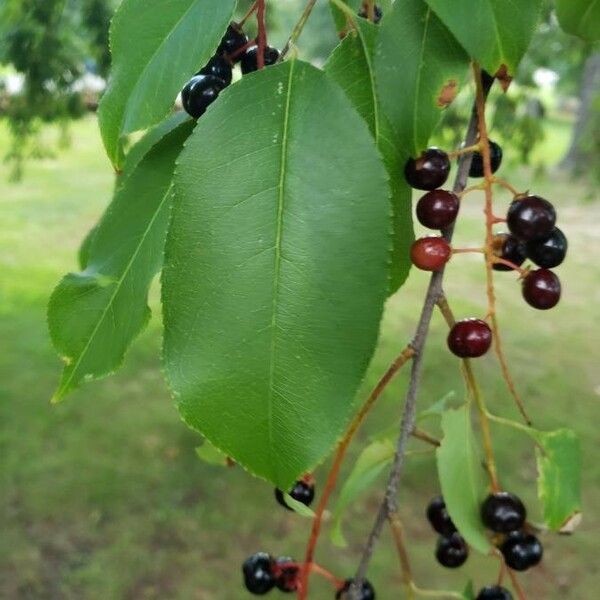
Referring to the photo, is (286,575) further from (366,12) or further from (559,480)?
(366,12)

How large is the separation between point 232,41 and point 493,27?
0.19 m

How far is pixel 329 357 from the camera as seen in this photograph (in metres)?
0.45

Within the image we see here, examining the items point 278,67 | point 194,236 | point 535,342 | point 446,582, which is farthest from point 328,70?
point 535,342

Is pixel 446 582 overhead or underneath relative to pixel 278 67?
underneath

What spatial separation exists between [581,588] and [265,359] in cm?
287

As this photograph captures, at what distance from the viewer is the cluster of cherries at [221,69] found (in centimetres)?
55

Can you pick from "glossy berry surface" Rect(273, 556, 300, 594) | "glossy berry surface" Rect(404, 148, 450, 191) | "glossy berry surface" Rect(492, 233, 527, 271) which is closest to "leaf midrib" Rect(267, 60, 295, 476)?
"glossy berry surface" Rect(404, 148, 450, 191)

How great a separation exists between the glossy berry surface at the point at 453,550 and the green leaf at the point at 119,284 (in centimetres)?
48

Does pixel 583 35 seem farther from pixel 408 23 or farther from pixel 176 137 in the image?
pixel 176 137

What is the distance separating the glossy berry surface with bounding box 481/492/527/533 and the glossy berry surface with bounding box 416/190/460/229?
271 mm

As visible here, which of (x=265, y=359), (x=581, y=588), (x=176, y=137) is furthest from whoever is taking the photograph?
(x=581, y=588)

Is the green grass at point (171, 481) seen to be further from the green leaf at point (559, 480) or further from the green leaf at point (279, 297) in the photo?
the green leaf at point (279, 297)

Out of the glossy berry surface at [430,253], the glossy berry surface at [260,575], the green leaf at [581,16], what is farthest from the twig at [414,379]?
the glossy berry surface at [260,575]

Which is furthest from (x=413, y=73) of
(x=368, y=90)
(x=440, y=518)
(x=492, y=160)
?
(x=440, y=518)
